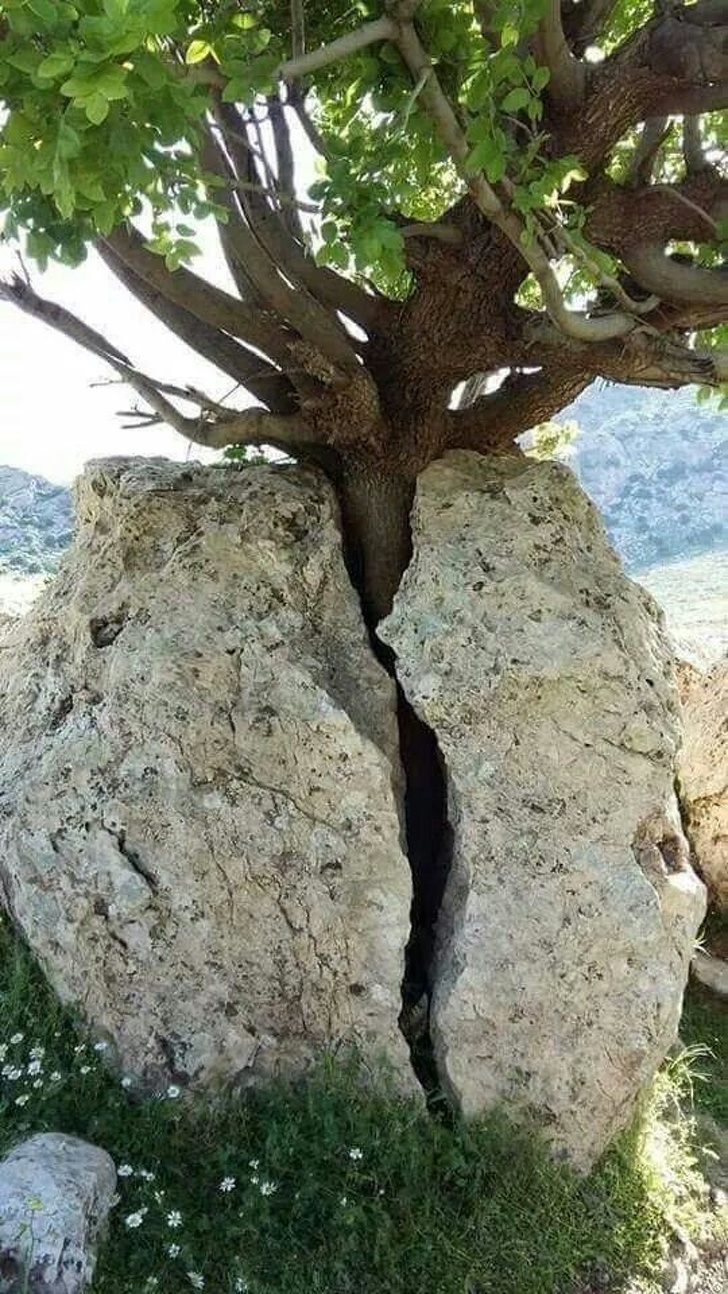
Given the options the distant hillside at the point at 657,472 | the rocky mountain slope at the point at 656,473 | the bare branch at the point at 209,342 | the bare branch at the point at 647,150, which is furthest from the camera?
the distant hillside at the point at 657,472

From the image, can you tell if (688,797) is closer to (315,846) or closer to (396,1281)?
(315,846)

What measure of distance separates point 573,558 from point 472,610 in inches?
29.4

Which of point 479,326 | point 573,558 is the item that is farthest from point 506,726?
point 479,326

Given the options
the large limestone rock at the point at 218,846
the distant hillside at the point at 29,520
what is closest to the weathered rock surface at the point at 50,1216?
the large limestone rock at the point at 218,846

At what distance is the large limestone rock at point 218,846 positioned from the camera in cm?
495

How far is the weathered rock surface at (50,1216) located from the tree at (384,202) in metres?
3.26

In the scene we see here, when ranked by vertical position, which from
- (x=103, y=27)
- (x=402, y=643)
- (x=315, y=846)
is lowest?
(x=315, y=846)

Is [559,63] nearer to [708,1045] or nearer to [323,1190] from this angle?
[323,1190]

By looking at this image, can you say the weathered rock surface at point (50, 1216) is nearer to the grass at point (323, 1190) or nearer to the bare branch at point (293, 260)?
the grass at point (323, 1190)

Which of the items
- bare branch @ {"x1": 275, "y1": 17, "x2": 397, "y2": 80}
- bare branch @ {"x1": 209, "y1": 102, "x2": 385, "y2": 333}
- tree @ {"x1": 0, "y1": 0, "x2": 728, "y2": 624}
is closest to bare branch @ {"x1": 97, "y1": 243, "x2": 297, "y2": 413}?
tree @ {"x1": 0, "y1": 0, "x2": 728, "y2": 624}

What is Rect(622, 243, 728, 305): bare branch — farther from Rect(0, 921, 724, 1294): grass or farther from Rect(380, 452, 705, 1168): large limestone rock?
Rect(0, 921, 724, 1294): grass

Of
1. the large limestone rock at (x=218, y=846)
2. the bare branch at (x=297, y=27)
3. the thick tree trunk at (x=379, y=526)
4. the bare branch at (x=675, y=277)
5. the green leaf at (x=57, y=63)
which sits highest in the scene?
the bare branch at (x=297, y=27)

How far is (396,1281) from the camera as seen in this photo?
4223 millimetres

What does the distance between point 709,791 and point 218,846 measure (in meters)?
4.82
